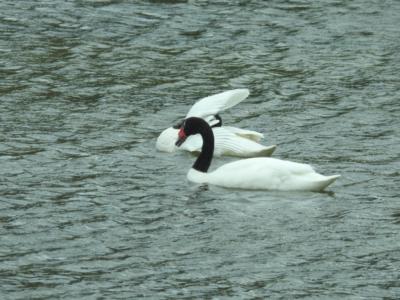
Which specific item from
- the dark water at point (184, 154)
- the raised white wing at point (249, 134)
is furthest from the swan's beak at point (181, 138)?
the raised white wing at point (249, 134)

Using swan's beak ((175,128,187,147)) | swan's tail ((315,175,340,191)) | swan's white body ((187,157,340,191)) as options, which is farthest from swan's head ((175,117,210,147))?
swan's tail ((315,175,340,191))

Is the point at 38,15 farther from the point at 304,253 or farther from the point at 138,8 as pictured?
the point at 304,253

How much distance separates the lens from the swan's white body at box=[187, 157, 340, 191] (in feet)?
50.6

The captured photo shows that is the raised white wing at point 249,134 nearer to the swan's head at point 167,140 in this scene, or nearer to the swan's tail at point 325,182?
the swan's head at point 167,140

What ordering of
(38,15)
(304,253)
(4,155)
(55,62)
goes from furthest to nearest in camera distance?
(38,15)
(55,62)
(4,155)
(304,253)

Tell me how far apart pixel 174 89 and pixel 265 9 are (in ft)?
19.5

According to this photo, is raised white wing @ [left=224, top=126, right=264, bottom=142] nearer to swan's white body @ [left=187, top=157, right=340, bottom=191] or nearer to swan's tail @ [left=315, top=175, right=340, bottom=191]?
swan's white body @ [left=187, top=157, right=340, bottom=191]

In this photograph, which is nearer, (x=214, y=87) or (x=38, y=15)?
(x=214, y=87)

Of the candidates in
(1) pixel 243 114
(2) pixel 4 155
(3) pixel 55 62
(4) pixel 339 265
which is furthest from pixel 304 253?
(3) pixel 55 62

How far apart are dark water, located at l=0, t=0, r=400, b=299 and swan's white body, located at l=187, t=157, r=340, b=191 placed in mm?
124

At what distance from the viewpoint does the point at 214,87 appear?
2103 cm

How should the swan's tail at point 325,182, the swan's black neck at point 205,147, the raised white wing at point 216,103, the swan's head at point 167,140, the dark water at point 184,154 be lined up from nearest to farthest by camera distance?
the dark water at point 184,154 → the swan's tail at point 325,182 → the swan's black neck at point 205,147 → the swan's head at point 167,140 → the raised white wing at point 216,103

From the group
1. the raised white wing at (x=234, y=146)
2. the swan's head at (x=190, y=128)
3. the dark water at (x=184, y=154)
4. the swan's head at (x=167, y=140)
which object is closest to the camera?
the dark water at (x=184, y=154)

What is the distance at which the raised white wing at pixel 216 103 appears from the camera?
18000 mm
